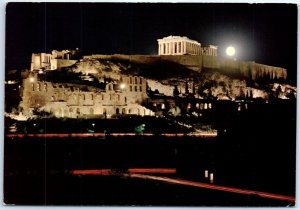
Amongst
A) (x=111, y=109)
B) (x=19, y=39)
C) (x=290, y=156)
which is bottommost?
(x=290, y=156)

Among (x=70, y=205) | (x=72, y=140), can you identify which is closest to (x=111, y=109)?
(x=72, y=140)

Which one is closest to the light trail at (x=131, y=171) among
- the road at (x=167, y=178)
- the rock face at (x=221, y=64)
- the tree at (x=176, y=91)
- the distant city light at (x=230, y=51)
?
the road at (x=167, y=178)

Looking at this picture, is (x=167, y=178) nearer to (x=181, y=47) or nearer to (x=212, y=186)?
(x=212, y=186)

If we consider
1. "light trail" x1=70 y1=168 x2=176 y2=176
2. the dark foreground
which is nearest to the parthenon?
the dark foreground

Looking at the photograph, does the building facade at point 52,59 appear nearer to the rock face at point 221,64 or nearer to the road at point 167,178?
the rock face at point 221,64

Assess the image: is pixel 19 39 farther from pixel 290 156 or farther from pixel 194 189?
pixel 290 156
